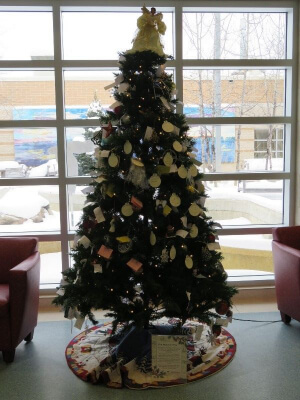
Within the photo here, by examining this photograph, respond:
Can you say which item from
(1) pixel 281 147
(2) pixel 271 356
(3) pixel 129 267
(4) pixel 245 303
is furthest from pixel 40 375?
(1) pixel 281 147

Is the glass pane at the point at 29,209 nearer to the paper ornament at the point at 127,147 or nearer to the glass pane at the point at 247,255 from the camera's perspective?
the paper ornament at the point at 127,147

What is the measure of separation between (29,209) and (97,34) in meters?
1.81

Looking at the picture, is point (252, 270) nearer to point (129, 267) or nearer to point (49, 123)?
point (129, 267)

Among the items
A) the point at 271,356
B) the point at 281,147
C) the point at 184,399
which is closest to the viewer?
the point at 184,399

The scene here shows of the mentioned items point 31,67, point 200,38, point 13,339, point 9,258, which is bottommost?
point 13,339

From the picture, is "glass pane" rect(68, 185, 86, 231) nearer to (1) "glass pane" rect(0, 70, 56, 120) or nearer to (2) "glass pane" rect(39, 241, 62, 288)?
(2) "glass pane" rect(39, 241, 62, 288)

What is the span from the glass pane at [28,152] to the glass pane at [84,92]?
0.29 m

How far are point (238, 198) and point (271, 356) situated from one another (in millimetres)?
1730

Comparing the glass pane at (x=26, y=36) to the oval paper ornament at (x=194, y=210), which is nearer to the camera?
the oval paper ornament at (x=194, y=210)

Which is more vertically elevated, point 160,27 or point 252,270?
point 160,27

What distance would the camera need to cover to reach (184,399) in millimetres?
2348

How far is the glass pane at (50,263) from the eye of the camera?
13.0ft

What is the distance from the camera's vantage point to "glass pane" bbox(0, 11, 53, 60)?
3832 millimetres

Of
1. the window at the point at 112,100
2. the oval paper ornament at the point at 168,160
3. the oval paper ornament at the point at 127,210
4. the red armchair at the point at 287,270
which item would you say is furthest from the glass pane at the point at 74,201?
the red armchair at the point at 287,270
